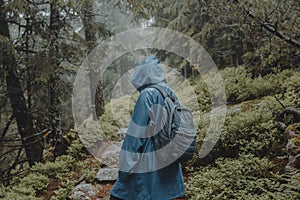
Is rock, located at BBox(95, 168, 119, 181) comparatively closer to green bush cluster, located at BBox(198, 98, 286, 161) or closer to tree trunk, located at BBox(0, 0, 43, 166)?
green bush cluster, located at BBox(198, 98, 286, 161)

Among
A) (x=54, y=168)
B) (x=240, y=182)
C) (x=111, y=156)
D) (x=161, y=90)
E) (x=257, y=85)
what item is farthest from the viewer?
(x=257, y=85)

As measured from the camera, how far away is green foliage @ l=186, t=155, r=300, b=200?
4.18 metres

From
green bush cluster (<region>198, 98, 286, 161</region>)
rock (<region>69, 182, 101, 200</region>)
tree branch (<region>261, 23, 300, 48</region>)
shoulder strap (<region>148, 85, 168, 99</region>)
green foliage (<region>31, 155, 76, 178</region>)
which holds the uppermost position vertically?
tree branch (<region>261, 23, 300, 48</region>)

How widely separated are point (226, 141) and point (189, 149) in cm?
312

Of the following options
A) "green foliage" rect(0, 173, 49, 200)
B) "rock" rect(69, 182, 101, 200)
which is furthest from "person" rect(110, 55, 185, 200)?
"green foliage" rect(0, 173, 49, 200)

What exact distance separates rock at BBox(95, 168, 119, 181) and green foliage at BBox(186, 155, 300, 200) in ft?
6.05

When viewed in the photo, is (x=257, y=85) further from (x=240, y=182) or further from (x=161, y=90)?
(x=161, y=90)

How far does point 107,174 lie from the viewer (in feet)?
20.9

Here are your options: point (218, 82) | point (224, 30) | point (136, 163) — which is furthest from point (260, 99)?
point (136, 163)

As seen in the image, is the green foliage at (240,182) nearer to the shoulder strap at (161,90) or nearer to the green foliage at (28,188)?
the shoulder strap at (161,90)

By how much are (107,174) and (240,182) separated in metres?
3.04

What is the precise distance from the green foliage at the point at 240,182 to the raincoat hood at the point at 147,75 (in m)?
2.35

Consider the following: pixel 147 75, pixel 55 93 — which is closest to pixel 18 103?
pixel 55 93

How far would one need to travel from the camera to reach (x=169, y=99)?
3.13m
